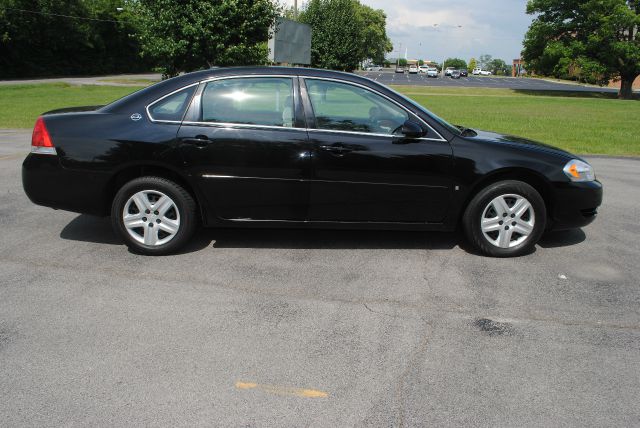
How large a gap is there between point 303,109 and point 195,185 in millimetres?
1137

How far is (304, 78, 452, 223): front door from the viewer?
15.6ft

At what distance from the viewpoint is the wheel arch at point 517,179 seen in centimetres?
492

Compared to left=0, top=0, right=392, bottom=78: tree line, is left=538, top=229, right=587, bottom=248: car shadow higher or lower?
lower

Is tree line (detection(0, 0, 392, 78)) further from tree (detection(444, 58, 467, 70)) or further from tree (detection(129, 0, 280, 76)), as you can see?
tree (detection(444, 58, 467, 70))

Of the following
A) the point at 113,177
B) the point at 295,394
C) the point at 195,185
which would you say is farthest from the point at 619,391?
the point at 113,177

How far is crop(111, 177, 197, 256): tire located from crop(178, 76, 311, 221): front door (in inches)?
8.5

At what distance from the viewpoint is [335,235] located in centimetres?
561

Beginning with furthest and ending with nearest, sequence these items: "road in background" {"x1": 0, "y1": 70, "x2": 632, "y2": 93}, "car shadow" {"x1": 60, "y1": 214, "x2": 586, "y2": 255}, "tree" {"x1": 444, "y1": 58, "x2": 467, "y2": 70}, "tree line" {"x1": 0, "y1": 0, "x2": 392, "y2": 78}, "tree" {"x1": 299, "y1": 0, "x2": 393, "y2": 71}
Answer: "tree" {"x1": 444, "y1": 58, "x2": 467, "y2": 70}
"road in background" {"x1": 0, "y1": 70, "x2": 632, "y2": 93}
"tree" {"x1": 299, "y1": 0, "x2": 393, "y2": 71}
"tree line" {"x1": 0, "y1": 0, "x2": 392, "y2": 78}
"car shadow" {"x1": 60, "y1": 214, "x2": 586, "y2": 255}

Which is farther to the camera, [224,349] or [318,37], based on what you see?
[318,37]

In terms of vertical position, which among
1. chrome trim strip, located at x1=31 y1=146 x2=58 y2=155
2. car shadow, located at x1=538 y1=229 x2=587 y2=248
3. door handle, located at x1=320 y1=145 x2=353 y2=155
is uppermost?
door handle, located at x1=320 y1=145 x2=353 y2=155

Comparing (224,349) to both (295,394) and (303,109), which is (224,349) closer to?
(295,394)


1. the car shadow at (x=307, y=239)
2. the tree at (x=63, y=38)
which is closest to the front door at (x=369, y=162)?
the car shadow at (x=307, y=239)

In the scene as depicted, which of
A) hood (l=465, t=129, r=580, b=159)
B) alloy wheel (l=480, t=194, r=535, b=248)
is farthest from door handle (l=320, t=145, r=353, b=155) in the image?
alloy wheel (l=480, t=194, r=535, b=248)

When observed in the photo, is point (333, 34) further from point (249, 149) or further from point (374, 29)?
point (374, 29)
